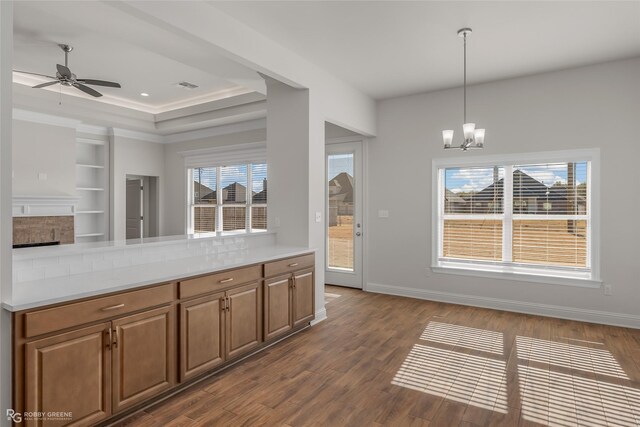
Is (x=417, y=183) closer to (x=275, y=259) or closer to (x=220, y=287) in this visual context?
(x=275, y=259)

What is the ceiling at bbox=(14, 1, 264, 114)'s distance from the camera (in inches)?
122

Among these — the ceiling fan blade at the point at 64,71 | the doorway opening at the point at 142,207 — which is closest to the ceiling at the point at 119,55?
the ceiling fan blade at the point at 64,71

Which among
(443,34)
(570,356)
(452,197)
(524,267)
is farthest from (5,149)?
(524,267)

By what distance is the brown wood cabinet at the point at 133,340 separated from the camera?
6.20 ft

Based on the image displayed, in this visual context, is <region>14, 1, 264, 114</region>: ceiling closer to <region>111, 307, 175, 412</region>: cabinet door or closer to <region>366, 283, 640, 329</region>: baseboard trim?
<region>111, 307, 175, 412</region>: cabinet door

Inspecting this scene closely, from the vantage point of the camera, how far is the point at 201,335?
9.07 feet

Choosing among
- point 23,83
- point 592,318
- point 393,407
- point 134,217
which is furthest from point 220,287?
point 134,217

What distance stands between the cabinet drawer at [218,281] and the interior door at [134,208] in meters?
5.97

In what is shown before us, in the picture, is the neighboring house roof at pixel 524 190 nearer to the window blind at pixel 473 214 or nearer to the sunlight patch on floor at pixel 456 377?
the window blind at pixel 473 214

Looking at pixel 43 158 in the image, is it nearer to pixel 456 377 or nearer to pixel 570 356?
pixel 456 377

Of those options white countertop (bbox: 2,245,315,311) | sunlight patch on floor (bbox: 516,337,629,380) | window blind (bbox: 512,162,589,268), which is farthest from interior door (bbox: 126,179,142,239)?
sunlight patch on floor (bbox: 516,337,629,380)

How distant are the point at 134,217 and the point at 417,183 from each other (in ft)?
20.8

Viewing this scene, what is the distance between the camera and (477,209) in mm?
5074

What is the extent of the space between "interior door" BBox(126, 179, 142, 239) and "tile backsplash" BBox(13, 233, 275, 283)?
540cm
